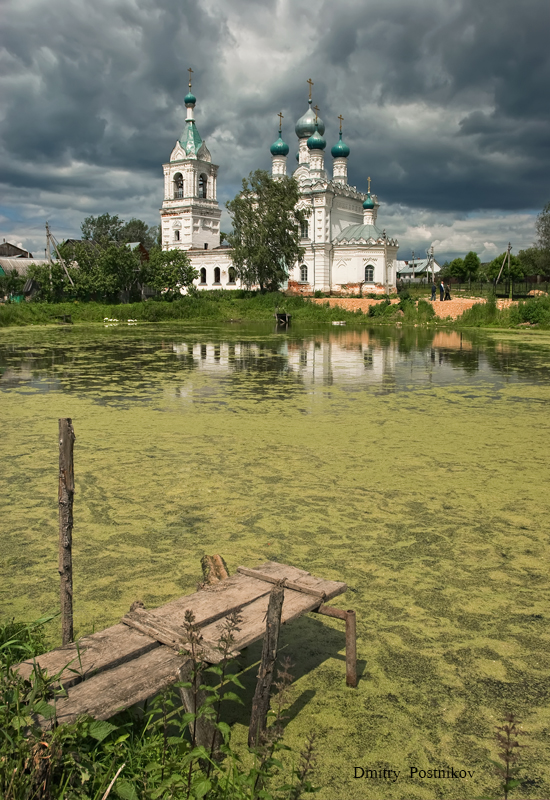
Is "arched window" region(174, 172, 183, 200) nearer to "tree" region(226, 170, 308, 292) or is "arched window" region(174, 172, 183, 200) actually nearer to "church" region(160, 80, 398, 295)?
"church" region(160, 80, 398, 295)

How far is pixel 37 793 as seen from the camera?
5.36 feet

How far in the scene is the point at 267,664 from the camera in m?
2.00

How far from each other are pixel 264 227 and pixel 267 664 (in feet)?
117

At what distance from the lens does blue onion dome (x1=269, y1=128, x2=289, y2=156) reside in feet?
146

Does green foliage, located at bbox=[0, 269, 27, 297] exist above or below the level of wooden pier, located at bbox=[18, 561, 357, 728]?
above

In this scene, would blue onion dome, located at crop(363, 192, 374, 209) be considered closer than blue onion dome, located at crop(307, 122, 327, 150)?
No

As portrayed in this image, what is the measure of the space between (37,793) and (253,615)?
37.0 inches

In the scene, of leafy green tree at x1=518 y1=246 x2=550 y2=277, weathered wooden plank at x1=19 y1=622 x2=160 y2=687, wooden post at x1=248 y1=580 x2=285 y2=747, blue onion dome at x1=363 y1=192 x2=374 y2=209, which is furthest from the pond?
leafy green tree at x1=518 y1=246 x2=550 y2=277

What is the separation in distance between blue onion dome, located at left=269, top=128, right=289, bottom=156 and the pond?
39.0 meters

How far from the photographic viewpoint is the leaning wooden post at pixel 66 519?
7.97ft

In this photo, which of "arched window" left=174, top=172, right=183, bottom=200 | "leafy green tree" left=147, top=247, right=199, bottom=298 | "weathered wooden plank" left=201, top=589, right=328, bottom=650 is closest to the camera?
"weathered wooden plank" left=201, top=589, right=328, bottom=650

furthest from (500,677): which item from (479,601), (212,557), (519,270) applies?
(519,270)

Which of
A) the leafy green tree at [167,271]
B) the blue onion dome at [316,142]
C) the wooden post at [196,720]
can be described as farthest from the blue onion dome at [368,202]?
the wooden post at [196,720]

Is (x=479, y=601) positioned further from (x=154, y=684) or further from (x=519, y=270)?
(x=519, y=270)
